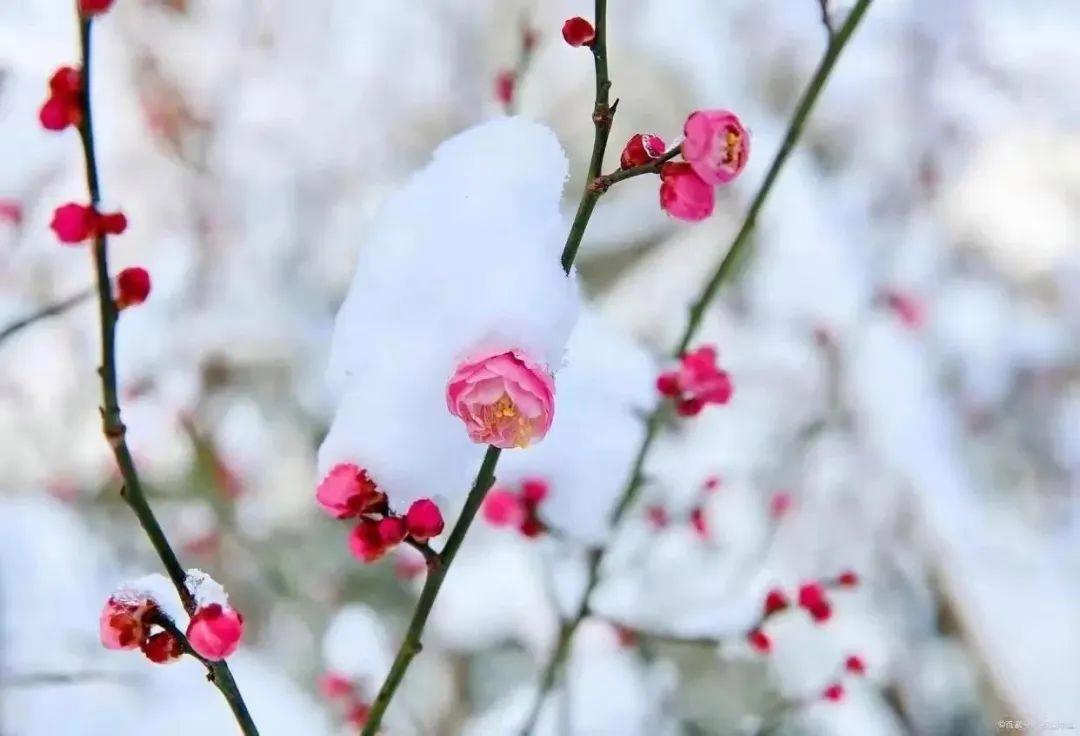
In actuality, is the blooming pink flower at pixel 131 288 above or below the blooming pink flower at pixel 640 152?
below

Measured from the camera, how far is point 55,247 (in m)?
2.39

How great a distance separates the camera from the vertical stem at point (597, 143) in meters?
0.50

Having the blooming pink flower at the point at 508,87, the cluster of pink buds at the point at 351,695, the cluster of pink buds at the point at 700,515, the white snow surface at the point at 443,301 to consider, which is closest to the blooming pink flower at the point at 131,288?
the white snow surface at the point at 443,301

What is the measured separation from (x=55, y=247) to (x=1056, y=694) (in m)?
3.12

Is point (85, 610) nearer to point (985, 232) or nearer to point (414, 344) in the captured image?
point (414, 344)

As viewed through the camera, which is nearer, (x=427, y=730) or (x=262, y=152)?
(x=427, y=730)

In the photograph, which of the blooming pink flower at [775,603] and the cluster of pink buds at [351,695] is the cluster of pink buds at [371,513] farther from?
the cluster of pink buds at [351,695]

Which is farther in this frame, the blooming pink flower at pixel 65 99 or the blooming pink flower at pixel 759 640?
the blooming pink flower at pixel 759 640

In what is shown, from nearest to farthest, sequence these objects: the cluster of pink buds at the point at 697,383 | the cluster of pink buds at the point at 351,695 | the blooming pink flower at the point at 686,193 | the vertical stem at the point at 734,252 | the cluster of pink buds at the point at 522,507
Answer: the blooming pink flower at the point at 686,193
the vertical stem at the point at 734,252
the cluster of pink buds at the point at 697,383
the cluster of pink buds at the point at 522,507
the cluster of pink buds at the point at 351,695

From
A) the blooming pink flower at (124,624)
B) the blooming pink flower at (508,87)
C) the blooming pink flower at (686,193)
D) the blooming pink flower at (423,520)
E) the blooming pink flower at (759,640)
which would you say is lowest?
the blooming pink flower at (124,624)

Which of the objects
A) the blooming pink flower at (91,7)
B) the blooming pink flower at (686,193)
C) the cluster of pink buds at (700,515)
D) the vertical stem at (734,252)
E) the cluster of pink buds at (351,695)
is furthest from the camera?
the cluster of pink buds at (351,695)

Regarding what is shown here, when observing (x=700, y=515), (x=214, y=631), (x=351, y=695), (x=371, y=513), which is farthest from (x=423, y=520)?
(x=351, y=695)

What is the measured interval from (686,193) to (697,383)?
0.35 m

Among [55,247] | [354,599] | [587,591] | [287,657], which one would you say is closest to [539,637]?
[354,599]
